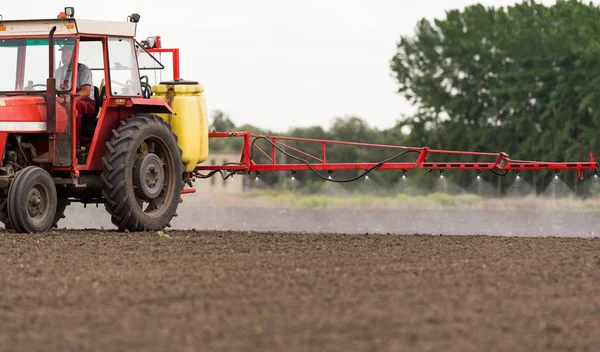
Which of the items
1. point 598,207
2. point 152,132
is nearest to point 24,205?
point 152,132

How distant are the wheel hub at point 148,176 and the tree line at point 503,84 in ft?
91.5

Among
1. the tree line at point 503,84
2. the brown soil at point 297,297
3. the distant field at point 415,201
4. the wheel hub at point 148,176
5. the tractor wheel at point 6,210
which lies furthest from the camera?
the tree line at point 503,84

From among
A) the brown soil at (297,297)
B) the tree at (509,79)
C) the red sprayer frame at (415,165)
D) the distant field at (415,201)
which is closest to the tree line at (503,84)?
the tree at (509,79)

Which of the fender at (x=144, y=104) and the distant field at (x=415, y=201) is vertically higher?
the fender at (x=144, y=104)

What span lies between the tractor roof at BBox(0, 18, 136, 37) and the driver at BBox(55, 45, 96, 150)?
24 cm

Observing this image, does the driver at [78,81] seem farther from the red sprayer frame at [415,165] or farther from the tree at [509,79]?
the tree at [509,79]

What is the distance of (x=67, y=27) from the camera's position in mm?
13016

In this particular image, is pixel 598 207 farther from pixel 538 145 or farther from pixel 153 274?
pixel 538 145

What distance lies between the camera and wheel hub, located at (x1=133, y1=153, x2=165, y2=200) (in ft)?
43.9

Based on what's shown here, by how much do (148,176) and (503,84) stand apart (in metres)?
37.0

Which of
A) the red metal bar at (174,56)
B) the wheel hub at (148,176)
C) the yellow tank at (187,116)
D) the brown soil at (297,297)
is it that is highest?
the red metal bar at (174,56)

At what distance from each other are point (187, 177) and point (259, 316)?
26.4ft

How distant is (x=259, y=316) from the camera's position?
6.83m

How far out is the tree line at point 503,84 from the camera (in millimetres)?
45125
